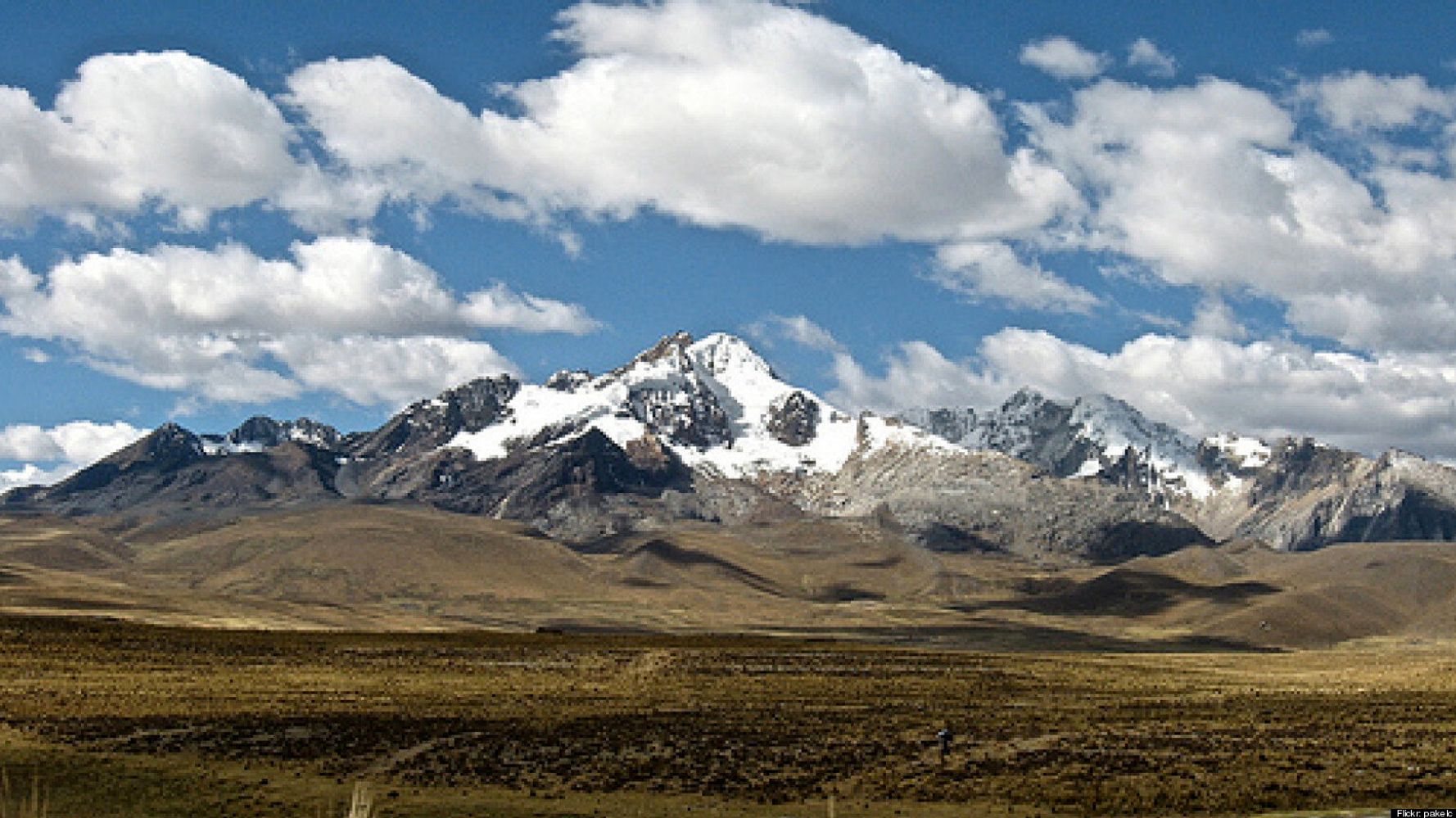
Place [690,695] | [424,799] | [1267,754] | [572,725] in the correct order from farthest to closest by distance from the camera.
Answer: [690,695] < [572,725] < [1267,754] < [424,799]

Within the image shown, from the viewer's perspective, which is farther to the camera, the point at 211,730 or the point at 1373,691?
the point at 1373,691

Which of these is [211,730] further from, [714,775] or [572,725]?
[714,775]

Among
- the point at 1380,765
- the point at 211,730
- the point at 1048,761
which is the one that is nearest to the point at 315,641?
the point at 211,730

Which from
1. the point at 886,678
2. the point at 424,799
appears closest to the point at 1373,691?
the point at 886,678

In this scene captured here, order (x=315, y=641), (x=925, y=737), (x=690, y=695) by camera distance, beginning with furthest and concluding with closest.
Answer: (x=315, y=641) < (x=690, y=695) < (x=925, y=737)

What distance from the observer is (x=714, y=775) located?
49500 millimetres

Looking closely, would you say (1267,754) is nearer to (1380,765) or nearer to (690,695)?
(1380,765)

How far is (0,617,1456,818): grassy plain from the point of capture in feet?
147

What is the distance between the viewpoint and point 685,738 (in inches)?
2362

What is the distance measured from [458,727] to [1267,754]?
36.6 m

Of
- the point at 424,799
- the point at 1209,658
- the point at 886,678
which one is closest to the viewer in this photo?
the point at 424,799

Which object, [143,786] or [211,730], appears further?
[211,730]

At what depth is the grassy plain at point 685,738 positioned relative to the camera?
44.9m

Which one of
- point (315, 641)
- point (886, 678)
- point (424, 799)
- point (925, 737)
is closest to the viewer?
point (424, 799)
